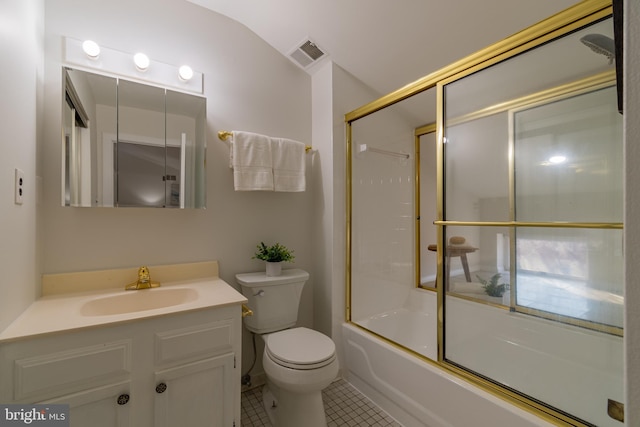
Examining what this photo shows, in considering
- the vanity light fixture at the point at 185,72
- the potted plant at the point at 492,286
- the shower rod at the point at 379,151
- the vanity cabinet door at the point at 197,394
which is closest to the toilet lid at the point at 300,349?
the vanity cabinet door at the point at 197,394

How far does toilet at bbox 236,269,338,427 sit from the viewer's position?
137cm

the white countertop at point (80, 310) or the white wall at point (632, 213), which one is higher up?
the white wall at point (632, 213)

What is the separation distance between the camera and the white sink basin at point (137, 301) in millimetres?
1345

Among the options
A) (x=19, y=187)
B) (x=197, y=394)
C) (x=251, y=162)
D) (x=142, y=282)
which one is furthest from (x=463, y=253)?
(x=19, y=187)

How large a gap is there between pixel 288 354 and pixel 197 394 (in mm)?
429

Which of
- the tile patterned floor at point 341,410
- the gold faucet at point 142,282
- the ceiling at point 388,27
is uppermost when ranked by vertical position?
the ceiling at point 388,27

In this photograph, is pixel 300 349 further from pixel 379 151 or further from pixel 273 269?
pixel 379 151

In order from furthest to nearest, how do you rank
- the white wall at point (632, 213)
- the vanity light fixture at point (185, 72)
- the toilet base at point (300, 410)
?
the vanity light fixture at point (185, 72), the toilet base at point (300, 410), the white wall at point (632, 213)

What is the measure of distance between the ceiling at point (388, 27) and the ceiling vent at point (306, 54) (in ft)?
0.10

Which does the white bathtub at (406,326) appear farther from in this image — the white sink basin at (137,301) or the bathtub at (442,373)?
the white sink basin at (137,301)

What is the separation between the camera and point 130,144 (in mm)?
1517

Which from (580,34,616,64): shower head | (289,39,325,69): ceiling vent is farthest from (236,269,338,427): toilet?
(580,34,616,64): shower head

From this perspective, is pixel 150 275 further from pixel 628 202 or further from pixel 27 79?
pixel 628 202

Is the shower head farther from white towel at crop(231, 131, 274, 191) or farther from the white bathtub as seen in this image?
the white bathtub
